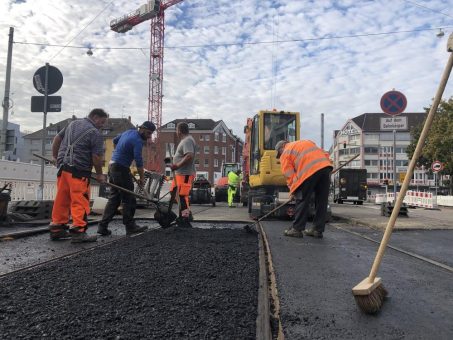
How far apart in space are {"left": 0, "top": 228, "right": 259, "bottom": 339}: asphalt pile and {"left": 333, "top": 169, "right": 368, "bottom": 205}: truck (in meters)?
29.2

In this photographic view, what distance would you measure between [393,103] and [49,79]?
8.05 metres

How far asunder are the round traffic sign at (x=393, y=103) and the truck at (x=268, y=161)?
9.34 ft

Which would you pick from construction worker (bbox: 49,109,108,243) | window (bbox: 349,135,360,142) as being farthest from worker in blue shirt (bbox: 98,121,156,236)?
window (bbox: 349,135,360,142)

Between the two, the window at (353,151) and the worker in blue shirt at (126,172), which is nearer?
the worker in blue shirt at (126,172)

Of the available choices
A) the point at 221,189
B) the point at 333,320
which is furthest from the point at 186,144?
the point at 221,189

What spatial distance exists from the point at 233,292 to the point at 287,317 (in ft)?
1.61

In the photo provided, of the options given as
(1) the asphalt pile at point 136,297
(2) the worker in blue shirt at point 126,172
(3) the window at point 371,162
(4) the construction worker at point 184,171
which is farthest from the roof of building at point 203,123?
(1) the asphalt pile at point 136,297

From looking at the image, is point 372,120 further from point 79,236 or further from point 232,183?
point 79,236

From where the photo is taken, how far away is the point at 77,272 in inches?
135

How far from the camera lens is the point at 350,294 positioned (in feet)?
10.0

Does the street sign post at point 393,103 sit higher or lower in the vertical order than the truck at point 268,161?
higher

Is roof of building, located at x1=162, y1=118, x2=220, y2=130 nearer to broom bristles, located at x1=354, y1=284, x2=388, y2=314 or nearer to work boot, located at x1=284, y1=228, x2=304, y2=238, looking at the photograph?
work boot, located at x1=284, y1=228, x2=304, y2=238

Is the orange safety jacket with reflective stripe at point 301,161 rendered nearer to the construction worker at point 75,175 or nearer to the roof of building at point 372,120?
the construction worker at point 75,175

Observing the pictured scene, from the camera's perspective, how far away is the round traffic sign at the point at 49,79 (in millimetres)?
10180
